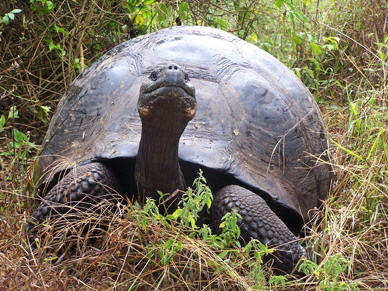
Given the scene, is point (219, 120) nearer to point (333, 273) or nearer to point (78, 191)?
point (78, 191)

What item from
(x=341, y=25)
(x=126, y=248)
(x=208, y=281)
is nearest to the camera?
(x=208, y=281)

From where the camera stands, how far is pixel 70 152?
128 inches

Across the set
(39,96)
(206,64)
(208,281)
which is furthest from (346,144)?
(39,96)

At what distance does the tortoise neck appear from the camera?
273cm

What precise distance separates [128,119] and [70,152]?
0.37 meters

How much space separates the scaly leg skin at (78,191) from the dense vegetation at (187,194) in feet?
0.30

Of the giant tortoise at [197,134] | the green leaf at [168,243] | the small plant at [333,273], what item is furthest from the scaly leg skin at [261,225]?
the green leaf at [168,243]

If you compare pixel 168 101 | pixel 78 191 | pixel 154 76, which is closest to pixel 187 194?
pixel 168 101

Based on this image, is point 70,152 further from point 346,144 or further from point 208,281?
point 346,144

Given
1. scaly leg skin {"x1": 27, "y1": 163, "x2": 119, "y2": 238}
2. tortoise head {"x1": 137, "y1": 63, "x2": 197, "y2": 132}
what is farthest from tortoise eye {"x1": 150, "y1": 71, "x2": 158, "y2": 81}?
scaly leg skin {"x1": 27, "y1": 163, "x2": 119, "y2": 238}

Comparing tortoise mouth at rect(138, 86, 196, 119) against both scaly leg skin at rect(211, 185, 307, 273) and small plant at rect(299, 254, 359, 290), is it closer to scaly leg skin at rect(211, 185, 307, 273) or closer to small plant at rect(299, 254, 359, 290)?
scaly leg skin at rect(211, 185, 307, 273)

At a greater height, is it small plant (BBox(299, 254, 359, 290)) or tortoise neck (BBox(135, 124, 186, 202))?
tortoise neck (BBox(135, 124, 186, 202))

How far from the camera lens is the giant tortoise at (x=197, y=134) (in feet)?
9.20

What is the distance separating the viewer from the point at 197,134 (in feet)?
9.93
